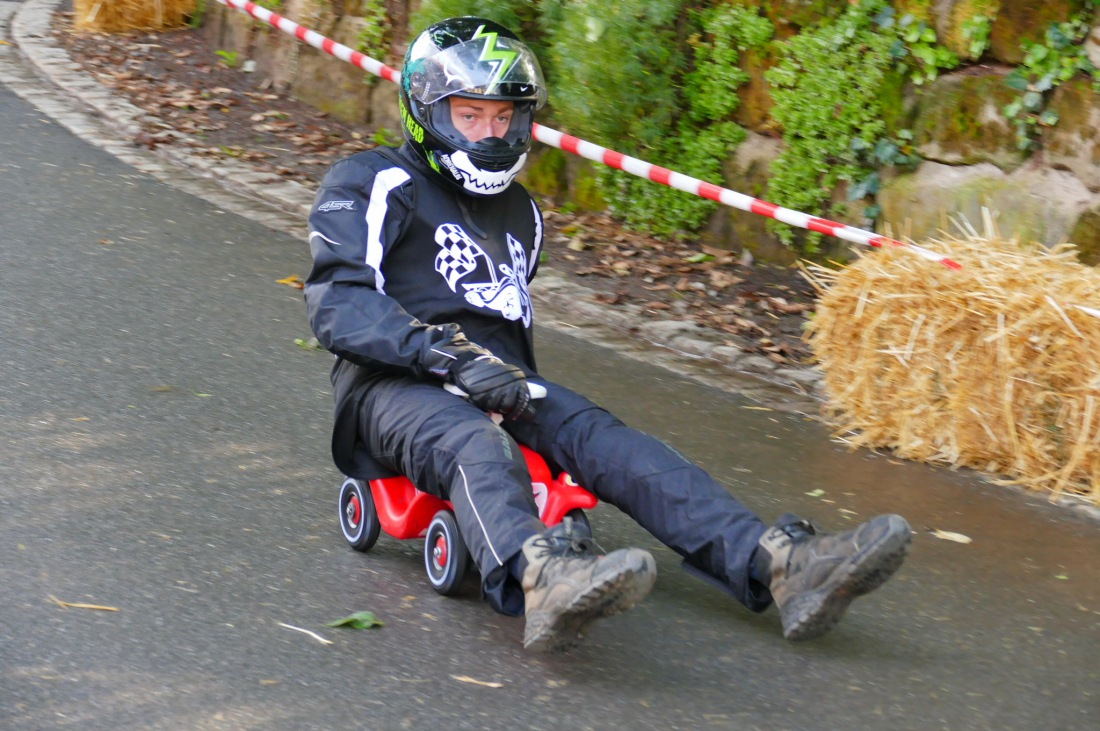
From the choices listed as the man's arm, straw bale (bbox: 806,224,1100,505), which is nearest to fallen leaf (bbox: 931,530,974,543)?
straw bale (bbox: 806,224,1100,505)

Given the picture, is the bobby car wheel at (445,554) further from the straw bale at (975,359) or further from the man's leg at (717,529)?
the straw bale at (975,359)

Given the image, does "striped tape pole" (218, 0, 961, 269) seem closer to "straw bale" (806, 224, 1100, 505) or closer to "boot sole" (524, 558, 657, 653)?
"straw bale" (806, 224, 1100, 505)

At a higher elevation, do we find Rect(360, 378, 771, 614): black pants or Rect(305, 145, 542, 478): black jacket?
Rect(305, 145, 542, 478): black jacket

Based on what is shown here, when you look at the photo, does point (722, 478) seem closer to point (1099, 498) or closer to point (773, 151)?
point (1099, 498)

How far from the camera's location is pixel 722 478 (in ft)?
16.4

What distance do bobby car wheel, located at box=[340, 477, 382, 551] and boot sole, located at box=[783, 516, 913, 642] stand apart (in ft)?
4.10

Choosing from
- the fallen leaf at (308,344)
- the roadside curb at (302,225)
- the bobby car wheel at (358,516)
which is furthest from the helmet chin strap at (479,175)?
the roadside curb at (302,225)

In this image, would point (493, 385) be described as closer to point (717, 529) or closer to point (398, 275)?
point (398, 275)

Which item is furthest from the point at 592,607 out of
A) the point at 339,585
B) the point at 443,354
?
the point at 339,585

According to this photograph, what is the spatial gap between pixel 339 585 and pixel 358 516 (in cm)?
29

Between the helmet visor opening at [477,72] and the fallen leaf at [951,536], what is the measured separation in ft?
6.69

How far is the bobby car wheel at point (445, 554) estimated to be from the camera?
3.57m

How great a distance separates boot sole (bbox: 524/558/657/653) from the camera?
2941mm

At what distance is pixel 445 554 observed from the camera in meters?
3.64
